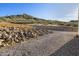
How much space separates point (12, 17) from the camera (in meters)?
2.60

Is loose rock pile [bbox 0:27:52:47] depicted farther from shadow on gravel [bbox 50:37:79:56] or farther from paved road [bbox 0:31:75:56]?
shadow on gravel [bbox 50:37:79:56]

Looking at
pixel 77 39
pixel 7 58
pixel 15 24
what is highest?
pixel 15 24

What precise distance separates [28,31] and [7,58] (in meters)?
0.39

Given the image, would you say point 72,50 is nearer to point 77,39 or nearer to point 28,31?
point 77,39

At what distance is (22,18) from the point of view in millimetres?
2633

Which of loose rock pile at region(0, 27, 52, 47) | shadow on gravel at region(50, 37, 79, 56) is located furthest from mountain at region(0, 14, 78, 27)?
shadow on gravel at region(50, 37, 79, 56)

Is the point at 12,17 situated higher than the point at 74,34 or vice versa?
the point at 12,17

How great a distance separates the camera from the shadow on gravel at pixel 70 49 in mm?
2543

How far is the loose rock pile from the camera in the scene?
2.57 m

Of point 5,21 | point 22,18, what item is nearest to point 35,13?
point 22,18

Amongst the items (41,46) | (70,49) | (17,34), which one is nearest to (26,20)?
(17,34)

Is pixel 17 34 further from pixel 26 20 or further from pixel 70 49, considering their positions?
pixel 70 49

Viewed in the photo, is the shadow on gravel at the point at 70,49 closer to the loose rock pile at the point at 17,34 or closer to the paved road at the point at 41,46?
the paved road at the point at 41,46

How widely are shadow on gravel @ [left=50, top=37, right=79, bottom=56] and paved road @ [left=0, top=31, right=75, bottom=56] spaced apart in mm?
38
